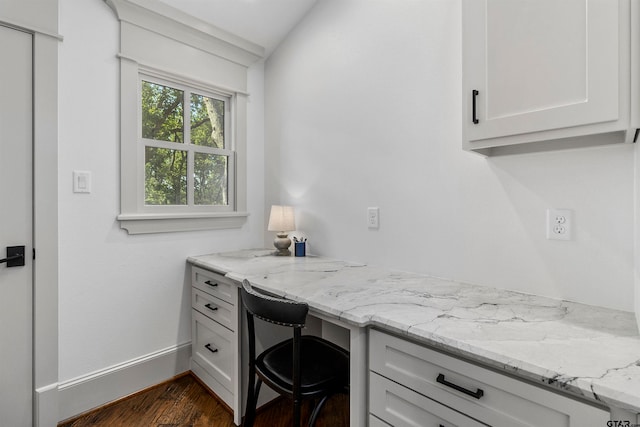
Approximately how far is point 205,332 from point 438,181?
5.60 ft

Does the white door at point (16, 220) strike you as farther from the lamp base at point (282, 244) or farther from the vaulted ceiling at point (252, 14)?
the lamp base at point (282, 244)

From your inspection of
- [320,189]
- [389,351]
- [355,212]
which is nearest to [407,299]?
[389,351]

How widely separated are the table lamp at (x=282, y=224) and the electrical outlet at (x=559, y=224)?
4.93 ft

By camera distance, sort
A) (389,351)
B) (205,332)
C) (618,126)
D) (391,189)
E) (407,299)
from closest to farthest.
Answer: (618,126), (389,351), (407,299), (391,189), (205,332)

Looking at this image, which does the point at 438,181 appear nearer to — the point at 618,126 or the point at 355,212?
the point at 355,212

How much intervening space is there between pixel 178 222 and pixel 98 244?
0.47 metres

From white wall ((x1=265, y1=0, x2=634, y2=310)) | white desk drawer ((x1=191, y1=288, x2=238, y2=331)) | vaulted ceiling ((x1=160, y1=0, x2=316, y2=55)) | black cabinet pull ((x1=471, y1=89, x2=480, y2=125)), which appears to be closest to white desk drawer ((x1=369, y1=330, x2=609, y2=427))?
white wall ((x1=265, y1=0, x2=634, y2=310))

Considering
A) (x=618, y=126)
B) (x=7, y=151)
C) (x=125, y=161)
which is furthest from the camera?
(x=125, y=161)

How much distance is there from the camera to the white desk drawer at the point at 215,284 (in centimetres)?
172

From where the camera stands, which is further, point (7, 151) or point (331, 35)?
point (331, 35)

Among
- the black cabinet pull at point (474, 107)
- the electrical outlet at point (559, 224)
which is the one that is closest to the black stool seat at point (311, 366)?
the electrical outlet at point (559, 224)

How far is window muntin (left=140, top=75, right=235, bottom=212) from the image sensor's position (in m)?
2.08

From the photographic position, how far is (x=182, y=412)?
179 centimetres

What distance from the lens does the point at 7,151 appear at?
151 centimetres
